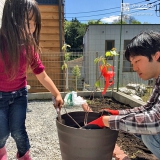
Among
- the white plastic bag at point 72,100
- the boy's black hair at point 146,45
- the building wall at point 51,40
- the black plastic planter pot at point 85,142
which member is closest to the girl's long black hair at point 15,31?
the black plastic planter pot at point 85,142

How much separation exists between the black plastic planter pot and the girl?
1.05ft

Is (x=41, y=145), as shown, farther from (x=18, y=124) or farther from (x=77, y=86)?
(x=77, y=86)

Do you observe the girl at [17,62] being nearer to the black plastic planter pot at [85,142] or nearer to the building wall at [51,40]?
the black plastic planter pot at [85,142]

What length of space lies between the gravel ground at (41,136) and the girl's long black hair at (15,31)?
90 cm

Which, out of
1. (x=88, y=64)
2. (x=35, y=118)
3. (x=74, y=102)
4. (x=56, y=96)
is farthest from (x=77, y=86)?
(x=56, y=96)

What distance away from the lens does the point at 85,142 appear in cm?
102

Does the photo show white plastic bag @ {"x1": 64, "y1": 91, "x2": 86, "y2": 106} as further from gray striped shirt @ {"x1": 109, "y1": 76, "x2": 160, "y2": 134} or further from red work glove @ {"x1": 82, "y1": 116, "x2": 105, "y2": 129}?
gray striped shirt @ {"x1": 109, "y1": 76, "x2": 160, "y2": 134}

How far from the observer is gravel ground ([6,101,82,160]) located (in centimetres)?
175

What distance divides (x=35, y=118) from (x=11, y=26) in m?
1.92

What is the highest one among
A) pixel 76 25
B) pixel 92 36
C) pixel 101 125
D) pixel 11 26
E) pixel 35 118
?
pixel 76 25

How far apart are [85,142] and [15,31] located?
746mm

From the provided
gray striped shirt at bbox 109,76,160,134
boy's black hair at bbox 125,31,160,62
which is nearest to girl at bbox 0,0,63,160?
gray striped shirt at bbox 109,76,160,134

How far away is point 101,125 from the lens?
3.43 ft

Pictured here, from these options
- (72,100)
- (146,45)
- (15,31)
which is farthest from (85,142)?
(72,100)
